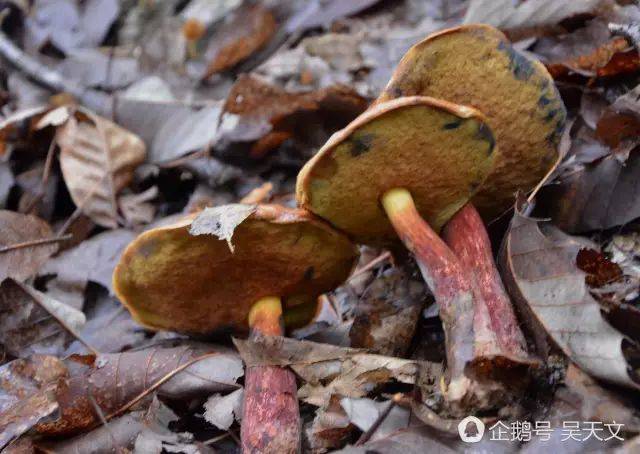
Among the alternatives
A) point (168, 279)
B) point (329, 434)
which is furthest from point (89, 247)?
point (329, 434)

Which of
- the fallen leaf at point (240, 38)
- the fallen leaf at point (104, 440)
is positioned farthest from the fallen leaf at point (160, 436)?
the fallen leaf at point (240, 38)

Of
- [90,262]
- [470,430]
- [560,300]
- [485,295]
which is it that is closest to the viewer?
[470,430]

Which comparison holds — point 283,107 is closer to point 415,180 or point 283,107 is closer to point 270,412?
point 415,180

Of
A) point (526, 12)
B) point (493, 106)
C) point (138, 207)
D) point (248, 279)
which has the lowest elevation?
point (138, 207)

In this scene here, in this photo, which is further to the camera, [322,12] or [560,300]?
[322,12]

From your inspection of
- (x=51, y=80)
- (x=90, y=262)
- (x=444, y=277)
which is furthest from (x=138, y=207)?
(x=444, y=277)
